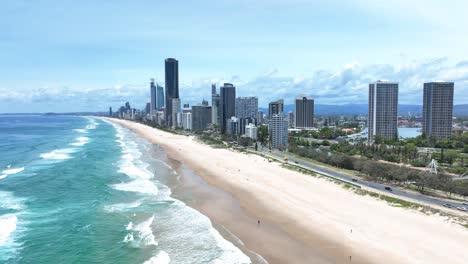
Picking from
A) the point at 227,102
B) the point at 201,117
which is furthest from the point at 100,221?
the point at 201,117

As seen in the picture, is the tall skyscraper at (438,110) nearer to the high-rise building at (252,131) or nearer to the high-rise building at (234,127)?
the high-rise building at (252,131)

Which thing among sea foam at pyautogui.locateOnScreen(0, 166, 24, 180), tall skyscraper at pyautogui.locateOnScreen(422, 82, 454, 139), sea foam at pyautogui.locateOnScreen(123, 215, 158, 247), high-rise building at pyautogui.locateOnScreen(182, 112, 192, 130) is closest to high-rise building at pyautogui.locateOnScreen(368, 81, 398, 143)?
tall skyscraper at pyautogui.locateOnScreen(422, 82, 454, 139)

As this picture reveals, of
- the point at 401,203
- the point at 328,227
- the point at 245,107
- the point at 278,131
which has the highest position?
the point at 245,107

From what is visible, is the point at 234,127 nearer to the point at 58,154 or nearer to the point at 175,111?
the point at 58,154

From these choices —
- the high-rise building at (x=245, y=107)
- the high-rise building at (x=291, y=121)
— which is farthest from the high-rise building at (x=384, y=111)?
the high-rise building at (x=291, y=121)

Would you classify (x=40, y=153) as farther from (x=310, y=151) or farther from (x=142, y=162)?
(x=310, y=151)

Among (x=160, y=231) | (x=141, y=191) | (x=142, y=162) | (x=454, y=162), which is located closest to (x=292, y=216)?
(x=160, y=231)
